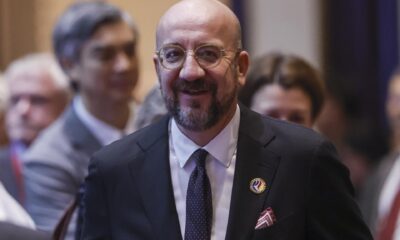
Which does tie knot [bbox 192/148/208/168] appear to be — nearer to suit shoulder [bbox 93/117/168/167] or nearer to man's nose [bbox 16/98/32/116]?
suit shoulder [bbox 93/117/168/167]

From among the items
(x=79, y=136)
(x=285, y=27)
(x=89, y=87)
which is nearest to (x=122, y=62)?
Result: (x=89, y=87)

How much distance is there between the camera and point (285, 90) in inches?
173

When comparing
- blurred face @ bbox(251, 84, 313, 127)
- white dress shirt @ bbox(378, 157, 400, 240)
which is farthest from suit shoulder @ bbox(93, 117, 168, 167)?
white dress shirt @ bbox(378, 157, 400, 240)

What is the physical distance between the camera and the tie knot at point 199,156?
3.17m

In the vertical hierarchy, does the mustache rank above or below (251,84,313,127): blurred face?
above

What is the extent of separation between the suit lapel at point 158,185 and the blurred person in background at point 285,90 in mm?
1139

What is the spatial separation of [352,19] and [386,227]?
13.4 ft

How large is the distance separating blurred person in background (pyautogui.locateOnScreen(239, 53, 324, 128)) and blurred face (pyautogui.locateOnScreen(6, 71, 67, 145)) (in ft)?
5.10

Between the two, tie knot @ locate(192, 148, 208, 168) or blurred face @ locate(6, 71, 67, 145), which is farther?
blurred face @ locate(6, 71, 67, 145)

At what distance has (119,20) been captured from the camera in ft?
15.9

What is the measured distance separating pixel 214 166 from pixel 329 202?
0.32 metres

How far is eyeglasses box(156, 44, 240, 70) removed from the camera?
3.03 m

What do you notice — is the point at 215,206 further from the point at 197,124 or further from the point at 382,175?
the point at 382,175

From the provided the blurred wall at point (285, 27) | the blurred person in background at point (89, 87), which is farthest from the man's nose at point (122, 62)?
the blurred wall at point (285, 27)
